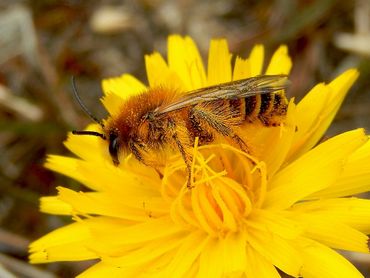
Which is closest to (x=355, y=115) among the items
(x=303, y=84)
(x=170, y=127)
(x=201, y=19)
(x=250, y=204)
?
(x=303, y=84)

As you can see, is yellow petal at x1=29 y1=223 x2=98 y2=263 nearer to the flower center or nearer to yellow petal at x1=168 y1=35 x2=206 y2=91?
the flower center

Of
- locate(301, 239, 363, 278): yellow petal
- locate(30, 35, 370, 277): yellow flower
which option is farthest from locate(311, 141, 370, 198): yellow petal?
locate(301, 239, 363, 278): yellow petal

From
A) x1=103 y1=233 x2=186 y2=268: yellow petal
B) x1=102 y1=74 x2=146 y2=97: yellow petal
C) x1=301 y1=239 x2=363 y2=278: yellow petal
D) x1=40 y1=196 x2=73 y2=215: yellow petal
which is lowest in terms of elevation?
x1=301 y1=239 x2=363 y2=278: yellow petal

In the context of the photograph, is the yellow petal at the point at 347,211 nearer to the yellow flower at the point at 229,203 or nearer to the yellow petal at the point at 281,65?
the yellow flower at the point at 229,203

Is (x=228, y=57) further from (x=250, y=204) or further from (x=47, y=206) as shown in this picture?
(x=47, y=206)

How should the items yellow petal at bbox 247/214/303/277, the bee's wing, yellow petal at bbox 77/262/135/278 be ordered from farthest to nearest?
yellow petal at bbox 77/262/135/278 < the bee's wing < yellow petal at bbox 247/214/303/277

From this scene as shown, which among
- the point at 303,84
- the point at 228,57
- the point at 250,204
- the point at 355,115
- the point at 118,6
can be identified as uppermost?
the point at 118,6

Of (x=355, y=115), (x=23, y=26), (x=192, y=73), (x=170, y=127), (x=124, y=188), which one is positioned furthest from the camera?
(x=23, y=26)
